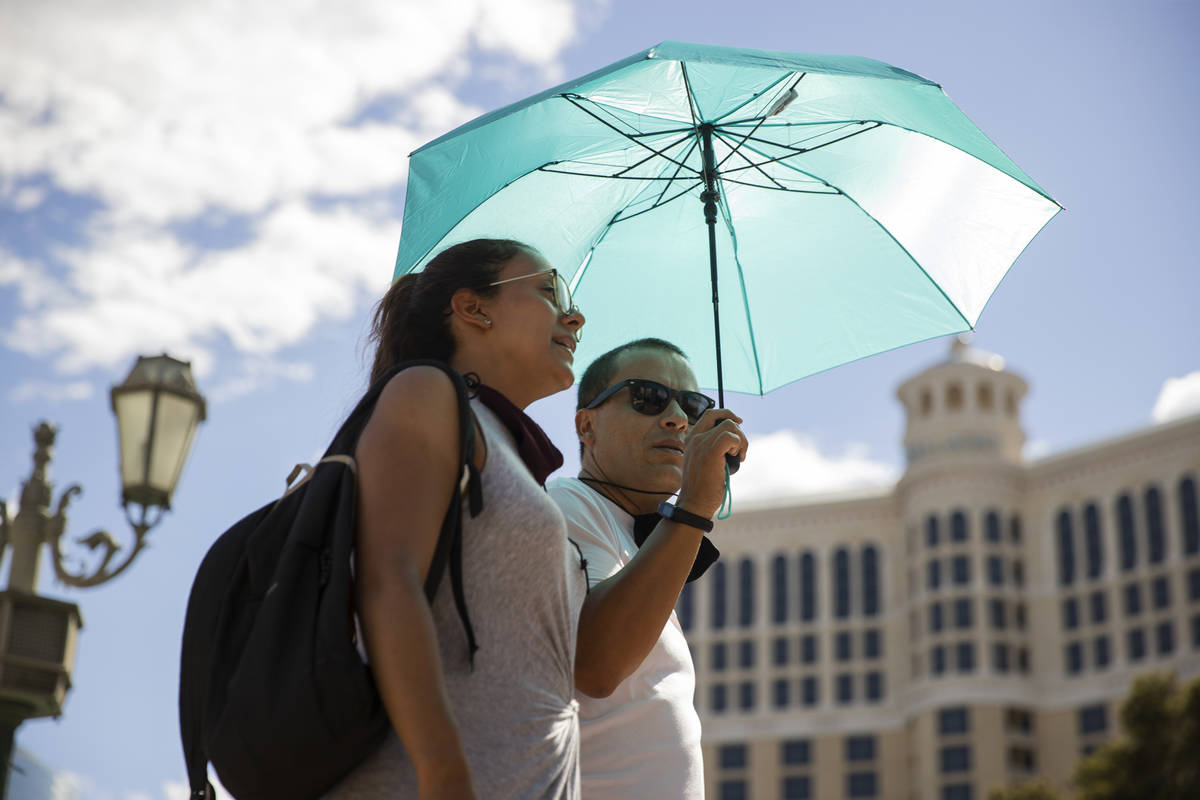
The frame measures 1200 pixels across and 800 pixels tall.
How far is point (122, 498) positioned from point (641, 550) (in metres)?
3.45

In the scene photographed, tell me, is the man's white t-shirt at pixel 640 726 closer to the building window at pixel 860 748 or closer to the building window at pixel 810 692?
the building window at pixel 860 748

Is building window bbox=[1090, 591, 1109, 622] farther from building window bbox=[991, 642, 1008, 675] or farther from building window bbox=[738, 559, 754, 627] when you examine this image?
building window bbox=[738, 559, 754, 627]

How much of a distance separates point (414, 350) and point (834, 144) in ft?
6.36

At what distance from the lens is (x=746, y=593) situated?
5791 cm

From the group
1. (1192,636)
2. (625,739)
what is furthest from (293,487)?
(1192,636)

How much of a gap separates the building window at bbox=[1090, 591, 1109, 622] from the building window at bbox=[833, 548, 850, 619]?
30.5 feet

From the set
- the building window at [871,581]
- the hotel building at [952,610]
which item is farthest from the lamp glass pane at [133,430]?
the building window at [871,581]

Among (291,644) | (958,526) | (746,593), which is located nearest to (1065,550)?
(958,526)

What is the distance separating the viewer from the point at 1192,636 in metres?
47.9

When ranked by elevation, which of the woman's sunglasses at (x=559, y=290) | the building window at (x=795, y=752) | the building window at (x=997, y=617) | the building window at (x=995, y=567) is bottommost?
the woman's sunglasses at (x=559, y=290)

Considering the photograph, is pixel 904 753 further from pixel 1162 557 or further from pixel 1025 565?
pixel 1162 557

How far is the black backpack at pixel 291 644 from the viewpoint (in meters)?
1.99

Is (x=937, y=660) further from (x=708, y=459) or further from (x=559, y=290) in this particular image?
(x=559, y=290)

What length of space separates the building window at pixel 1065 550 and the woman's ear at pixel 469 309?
53.3 m
